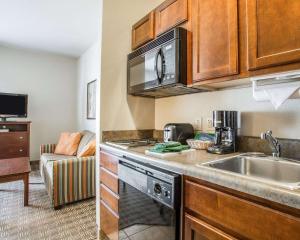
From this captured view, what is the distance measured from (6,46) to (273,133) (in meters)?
4.85

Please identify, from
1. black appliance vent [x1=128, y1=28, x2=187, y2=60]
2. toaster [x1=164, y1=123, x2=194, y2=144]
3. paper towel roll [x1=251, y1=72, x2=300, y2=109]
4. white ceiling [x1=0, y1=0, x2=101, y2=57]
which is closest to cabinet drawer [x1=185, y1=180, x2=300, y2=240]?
paper towel roll [x1=251, y1=72, x2=300, y2=109]

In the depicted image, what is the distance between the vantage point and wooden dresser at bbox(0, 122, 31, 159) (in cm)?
378

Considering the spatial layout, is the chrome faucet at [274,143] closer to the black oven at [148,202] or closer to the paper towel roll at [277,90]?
the paper towel roll at [277,90]

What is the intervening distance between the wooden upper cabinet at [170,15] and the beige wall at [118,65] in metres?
0.45

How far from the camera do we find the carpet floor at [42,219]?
194cm

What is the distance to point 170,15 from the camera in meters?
1.61

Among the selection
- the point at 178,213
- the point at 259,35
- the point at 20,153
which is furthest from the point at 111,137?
the point at 20,153

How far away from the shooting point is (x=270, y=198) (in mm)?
692

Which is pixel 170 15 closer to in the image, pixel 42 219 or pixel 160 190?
pixel 160 190

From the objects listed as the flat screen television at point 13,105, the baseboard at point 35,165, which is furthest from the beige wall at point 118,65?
the baseboard at point 35,165

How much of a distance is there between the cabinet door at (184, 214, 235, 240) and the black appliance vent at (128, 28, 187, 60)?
1171 mm

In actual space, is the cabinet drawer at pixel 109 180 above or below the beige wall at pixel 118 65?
below

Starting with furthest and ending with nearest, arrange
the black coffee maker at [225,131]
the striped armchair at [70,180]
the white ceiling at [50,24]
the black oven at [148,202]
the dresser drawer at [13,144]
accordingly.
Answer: the dresser drawer at [13,144]
the white ceiling at [50,24]
the striped armchair at [70,180]
the black coffee maker at [225,131]
the black oven at [148,202]

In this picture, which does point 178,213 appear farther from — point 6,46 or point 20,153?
point 6,46
